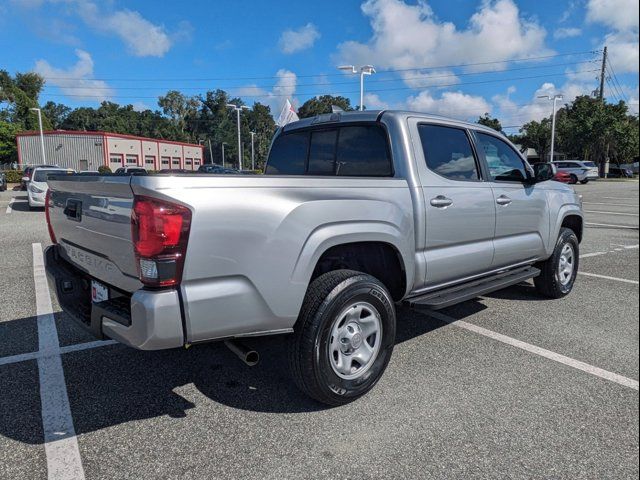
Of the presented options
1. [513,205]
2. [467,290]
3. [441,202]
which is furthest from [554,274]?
[441,202]

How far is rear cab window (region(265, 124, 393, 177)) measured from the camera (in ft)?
11.7

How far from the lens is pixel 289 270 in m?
2.56

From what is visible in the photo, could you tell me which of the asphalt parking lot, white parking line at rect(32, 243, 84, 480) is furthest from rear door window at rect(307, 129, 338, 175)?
white parking line at rect(32, 243, 84, 480)

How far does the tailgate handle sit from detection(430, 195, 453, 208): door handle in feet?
8.07

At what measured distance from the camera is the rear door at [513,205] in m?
4.18

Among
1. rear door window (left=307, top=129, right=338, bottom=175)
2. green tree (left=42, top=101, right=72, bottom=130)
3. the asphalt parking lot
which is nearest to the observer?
the asphalt parking lot

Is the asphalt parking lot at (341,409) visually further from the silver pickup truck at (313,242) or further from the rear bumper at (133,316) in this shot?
the rear bumper at (133,316)

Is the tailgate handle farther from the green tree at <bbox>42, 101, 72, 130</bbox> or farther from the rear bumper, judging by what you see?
the green tree at <bbox>42, 101, 72, 130</bbox>

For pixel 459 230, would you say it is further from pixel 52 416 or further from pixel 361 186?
pixel 52 416

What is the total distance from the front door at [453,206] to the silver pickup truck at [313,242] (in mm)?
14

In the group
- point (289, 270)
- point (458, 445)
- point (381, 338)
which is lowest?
point (458, 445)

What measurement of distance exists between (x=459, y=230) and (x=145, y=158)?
49.0 meters

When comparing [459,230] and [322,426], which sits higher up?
[459,230]

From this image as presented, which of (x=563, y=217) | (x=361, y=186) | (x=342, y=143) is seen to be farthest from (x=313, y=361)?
(x=563, y=217)
